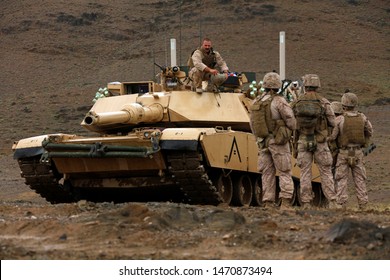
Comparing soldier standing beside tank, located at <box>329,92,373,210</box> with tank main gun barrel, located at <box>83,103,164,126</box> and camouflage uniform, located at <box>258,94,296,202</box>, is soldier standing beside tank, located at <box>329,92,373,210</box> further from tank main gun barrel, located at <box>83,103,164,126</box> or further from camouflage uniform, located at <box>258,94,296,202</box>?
tank main gun barrel, located at <box>83,103,164,126</box>

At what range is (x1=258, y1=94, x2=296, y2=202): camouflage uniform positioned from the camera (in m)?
16.8

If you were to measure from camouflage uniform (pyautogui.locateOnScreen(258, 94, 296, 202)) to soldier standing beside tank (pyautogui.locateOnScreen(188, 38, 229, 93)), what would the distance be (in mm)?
2419

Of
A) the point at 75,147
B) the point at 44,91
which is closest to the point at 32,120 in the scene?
the point at 44,91

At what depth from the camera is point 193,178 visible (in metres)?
17.7

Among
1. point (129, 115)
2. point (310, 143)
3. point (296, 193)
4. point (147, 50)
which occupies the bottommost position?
point (147, 50)

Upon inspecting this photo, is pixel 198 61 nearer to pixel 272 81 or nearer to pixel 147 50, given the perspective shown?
pixel 272 81

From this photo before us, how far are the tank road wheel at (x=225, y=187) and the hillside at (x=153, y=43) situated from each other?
22385 mm

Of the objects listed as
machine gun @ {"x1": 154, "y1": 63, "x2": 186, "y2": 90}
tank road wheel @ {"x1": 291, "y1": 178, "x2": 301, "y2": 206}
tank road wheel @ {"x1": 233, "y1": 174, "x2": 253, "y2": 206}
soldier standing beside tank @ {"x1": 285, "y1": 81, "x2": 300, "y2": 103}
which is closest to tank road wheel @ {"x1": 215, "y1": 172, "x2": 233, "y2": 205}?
tank road wheel @ {"x1": 233, "y1": 174, "x2": 253, "y2": 206}

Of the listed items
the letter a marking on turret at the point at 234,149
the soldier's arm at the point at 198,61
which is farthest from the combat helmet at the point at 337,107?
the soldier's arm at the point at 198,61

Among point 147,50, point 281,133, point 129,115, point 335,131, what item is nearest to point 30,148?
point 129,115

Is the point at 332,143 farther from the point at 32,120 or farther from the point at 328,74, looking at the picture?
the point at 328,74

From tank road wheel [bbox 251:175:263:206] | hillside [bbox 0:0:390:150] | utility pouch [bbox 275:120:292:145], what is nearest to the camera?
utility pouch [bbox 275:120:292:145]

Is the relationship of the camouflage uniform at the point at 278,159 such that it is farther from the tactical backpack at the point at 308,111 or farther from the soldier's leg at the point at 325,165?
the soldier's leg at the point at 325,165

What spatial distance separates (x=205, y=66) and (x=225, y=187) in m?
1.87
